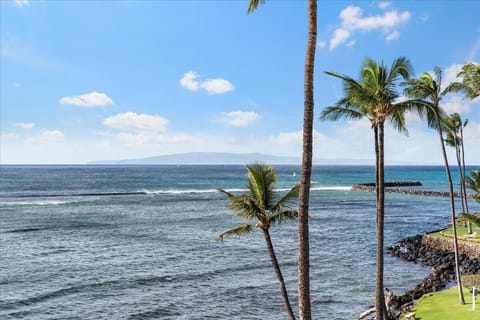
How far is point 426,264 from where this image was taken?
36375mm

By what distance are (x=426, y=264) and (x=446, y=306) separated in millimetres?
14904

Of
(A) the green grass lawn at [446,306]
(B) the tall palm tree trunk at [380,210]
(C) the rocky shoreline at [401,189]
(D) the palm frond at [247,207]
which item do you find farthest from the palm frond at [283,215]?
(C) the rocky shoreline at [401,189]

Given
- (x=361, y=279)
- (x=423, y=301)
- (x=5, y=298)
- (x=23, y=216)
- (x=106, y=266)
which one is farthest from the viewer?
(x=23, y=216)

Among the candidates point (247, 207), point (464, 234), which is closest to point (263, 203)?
point (247, 207)

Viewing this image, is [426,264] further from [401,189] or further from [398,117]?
[401,189]

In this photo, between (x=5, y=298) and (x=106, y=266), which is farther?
(x=106, y=266)

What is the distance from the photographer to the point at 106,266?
118ft

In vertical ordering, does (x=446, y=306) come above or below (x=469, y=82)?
below

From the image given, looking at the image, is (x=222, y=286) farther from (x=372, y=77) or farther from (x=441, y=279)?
(x=372, y=77)

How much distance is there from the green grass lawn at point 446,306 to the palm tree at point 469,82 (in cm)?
924

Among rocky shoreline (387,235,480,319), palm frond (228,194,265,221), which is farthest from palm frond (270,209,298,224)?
rocky shoreline (387,235,480,319)

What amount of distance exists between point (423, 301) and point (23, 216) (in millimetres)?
59949

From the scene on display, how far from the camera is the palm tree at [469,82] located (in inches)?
842

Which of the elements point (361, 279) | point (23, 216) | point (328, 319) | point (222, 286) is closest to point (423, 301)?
point (328, 319)
